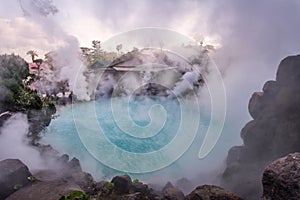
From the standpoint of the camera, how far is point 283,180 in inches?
223

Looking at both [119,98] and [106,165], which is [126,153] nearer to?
[106,165]

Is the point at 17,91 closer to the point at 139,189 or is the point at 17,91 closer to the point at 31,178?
the point at 31,178

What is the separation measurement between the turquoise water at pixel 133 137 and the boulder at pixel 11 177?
144 inches

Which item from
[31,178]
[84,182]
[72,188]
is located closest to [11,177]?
[31,178]

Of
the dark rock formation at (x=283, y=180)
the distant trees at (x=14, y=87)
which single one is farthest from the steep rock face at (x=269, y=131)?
the distant trees at (x=14, y=87)

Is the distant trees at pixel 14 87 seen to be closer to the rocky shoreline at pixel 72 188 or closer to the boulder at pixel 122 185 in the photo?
the rocky shoreline at pixel 72 188

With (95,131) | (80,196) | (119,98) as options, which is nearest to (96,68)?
(119,98)

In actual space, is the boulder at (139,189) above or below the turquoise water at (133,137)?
below

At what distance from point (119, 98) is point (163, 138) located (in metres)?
12.5

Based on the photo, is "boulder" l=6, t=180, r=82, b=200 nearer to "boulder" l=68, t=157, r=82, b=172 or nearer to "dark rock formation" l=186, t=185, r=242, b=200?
"boulder" l=68, t=157, r=82, b=172

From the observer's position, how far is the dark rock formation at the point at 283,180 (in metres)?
5.52

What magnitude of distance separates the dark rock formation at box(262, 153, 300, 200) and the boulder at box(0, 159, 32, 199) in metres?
7.65

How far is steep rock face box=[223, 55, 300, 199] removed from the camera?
10.2m

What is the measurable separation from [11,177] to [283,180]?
8129 millimetres
